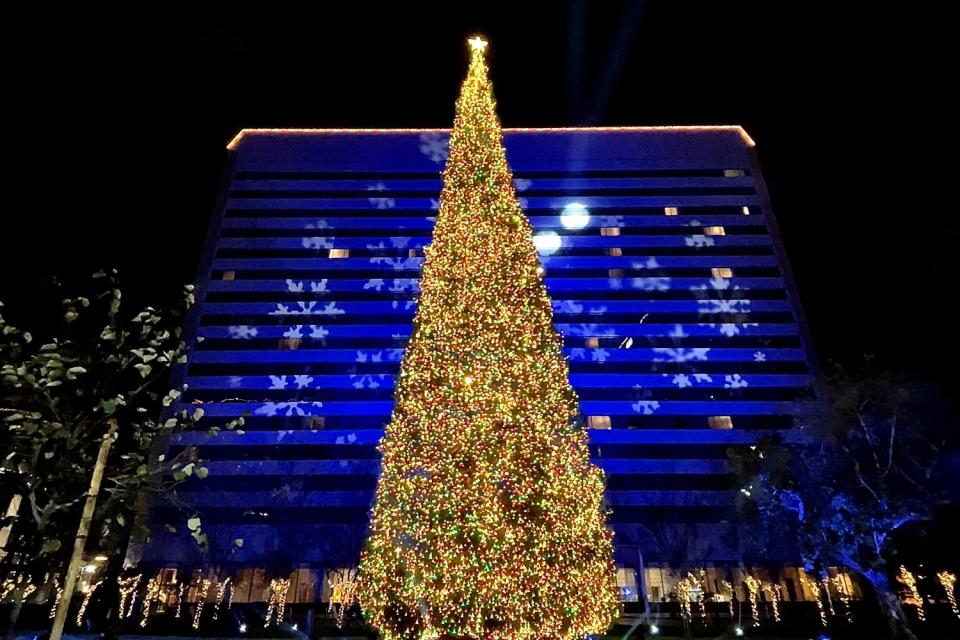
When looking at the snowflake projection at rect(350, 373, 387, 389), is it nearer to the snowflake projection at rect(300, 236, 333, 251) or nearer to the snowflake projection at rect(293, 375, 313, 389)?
the snowflake projection at rect(293, 375, 313, 389)

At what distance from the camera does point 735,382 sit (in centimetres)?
4509

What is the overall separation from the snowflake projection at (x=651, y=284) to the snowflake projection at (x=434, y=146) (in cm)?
2159

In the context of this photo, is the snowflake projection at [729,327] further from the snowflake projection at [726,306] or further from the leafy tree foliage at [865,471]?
the leafy tree foliage at [865,471]

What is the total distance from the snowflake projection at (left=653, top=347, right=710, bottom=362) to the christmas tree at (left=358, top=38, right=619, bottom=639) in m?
37.9

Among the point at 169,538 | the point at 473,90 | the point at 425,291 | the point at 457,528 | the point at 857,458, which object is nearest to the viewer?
the point at 457,528

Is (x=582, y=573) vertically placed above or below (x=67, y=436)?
below

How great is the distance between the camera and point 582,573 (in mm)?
8836

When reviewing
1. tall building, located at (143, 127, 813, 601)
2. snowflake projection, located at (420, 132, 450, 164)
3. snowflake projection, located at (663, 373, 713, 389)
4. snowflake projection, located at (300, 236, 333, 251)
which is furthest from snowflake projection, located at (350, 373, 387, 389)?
snowflake projection, located at (663, 373, 713, 389)

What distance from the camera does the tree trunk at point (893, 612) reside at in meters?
16.9

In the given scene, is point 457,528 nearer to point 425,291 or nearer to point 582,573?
point 582,573

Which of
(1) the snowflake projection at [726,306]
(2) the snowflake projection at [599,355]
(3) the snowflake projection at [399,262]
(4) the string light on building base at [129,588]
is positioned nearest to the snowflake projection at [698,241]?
(1) the snowflake projection at [726,306]

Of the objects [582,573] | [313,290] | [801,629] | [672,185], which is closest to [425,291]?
[582,573]

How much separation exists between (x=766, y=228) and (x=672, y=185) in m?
9.20

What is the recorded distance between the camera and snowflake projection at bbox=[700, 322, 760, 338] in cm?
4728
